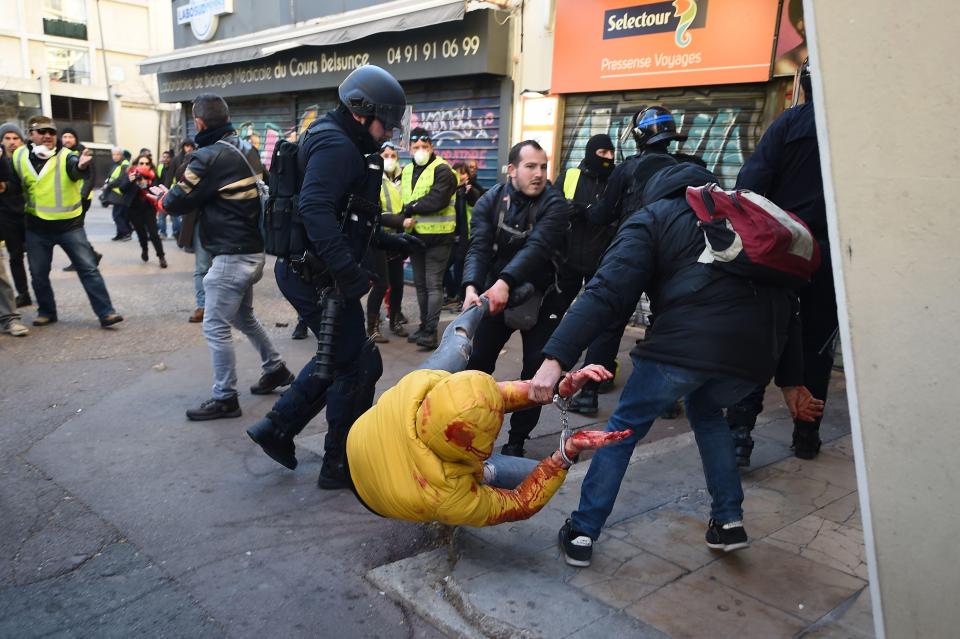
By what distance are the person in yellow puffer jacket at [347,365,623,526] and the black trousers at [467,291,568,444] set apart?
4.14 ft

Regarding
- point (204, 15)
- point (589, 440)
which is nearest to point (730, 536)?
point (589, 440)

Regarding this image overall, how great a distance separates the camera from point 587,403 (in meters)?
5.21

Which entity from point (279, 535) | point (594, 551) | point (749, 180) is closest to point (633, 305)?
point (594, 551)

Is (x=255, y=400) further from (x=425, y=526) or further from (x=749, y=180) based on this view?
(x=749, y=180)

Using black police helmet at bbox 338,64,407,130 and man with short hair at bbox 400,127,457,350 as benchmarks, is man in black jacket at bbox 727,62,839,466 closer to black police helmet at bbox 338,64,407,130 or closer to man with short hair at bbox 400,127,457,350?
black police helmet at bbox 338,64,407,130

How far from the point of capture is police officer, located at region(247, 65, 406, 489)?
3.64 metres

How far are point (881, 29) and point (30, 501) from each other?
4057 millimetres

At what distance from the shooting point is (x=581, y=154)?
8.57 meters

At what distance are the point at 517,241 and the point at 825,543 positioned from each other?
2.15 metres

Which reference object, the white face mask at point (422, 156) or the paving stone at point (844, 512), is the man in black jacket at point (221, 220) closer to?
the white face mask at point (422, 156)

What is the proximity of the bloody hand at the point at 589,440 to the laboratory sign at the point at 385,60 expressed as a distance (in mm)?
7086

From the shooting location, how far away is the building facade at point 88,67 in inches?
1350

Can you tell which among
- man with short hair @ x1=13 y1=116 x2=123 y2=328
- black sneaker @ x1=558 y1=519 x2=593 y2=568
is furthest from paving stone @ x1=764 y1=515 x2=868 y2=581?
man with short hair @ x1=13 y1=116 x2=123 y2=328

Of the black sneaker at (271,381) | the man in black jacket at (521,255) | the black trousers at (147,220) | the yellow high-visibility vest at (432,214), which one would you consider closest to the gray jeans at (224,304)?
the black sneaker at (271,381)
